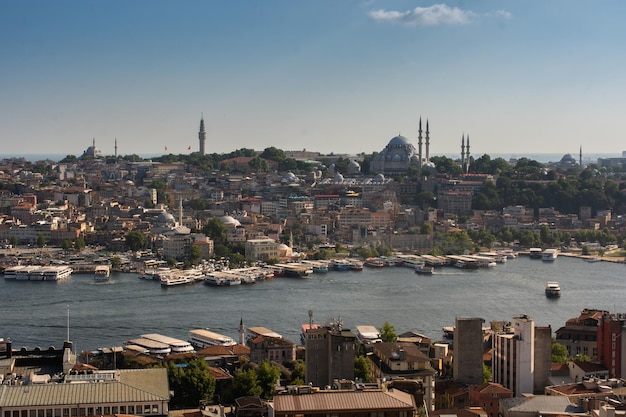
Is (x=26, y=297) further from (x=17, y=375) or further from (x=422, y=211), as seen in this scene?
(x=422, y=211)

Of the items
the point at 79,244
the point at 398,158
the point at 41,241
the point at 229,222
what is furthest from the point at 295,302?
the point at 398,158

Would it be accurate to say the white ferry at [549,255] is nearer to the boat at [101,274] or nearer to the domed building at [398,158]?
the boat at [101,274]

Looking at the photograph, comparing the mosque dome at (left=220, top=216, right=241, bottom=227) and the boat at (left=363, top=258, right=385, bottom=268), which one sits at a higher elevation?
the mosque dome at (left=220, top=216, right=241, bottom=227)

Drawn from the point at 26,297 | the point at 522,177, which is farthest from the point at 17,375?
the point at 522,177

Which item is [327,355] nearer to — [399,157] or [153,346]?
[153,346]

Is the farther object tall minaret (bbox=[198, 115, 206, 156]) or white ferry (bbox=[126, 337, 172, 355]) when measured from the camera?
tall minaret (bbox=[198, 115, 206, 156])

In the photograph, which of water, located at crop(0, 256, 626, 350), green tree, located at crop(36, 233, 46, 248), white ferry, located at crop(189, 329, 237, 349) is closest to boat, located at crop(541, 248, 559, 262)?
water, located at crop(0, 256, 626, 350)

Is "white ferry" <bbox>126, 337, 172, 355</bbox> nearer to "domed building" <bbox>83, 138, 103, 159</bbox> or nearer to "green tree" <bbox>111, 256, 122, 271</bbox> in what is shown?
"green tree" <bbox>111, 256, 122, 271</bbox>
